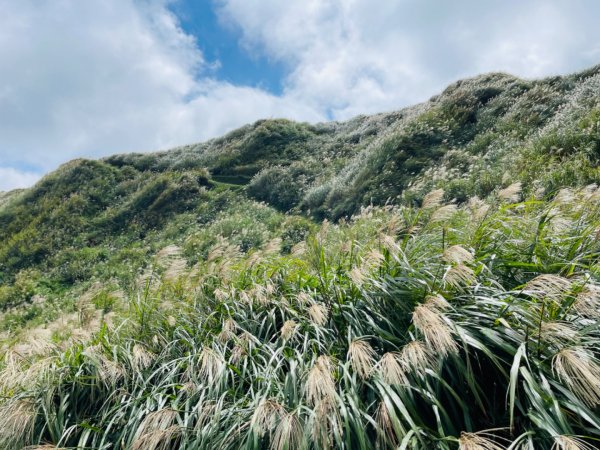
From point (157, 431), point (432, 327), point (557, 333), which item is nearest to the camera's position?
point (432, 327)

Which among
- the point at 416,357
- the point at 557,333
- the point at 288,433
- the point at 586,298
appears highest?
the point at 586,298

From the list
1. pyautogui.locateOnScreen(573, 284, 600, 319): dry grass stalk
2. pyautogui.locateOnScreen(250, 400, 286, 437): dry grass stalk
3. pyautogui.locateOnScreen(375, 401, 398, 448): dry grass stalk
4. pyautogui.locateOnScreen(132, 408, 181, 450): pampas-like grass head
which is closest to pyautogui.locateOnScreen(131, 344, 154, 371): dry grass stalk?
pyautogui.locateOnScreen(132, 408, 181, 450): pampas-like grass head

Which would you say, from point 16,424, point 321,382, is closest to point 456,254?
point 321,382

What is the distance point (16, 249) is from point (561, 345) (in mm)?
21473

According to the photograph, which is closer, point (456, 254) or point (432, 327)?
point (432, 327)

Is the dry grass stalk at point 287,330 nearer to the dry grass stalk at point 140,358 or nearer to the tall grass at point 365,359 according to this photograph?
the tall grass at point 365,359

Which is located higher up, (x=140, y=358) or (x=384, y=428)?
(x=140, y=358)

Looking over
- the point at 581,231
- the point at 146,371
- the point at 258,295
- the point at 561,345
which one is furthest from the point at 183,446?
the point at 581,231

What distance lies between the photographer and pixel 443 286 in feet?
11.9

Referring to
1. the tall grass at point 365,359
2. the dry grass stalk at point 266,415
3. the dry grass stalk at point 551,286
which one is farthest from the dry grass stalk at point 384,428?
the dry grass stalk at point 551,286

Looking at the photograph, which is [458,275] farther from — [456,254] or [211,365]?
[211,365]

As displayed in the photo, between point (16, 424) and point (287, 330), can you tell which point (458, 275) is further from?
point (16, 424)

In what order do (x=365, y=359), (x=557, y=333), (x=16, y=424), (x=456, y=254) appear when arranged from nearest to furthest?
(x=557, y=333), (x=365, y=359), (x=456, y=254), (x=16, y=424)

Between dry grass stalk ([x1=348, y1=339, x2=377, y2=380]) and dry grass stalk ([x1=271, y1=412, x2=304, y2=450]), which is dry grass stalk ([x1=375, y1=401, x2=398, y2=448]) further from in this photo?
dry grass stalk ([x1=271, y1=412, x2=304, y2=450])
